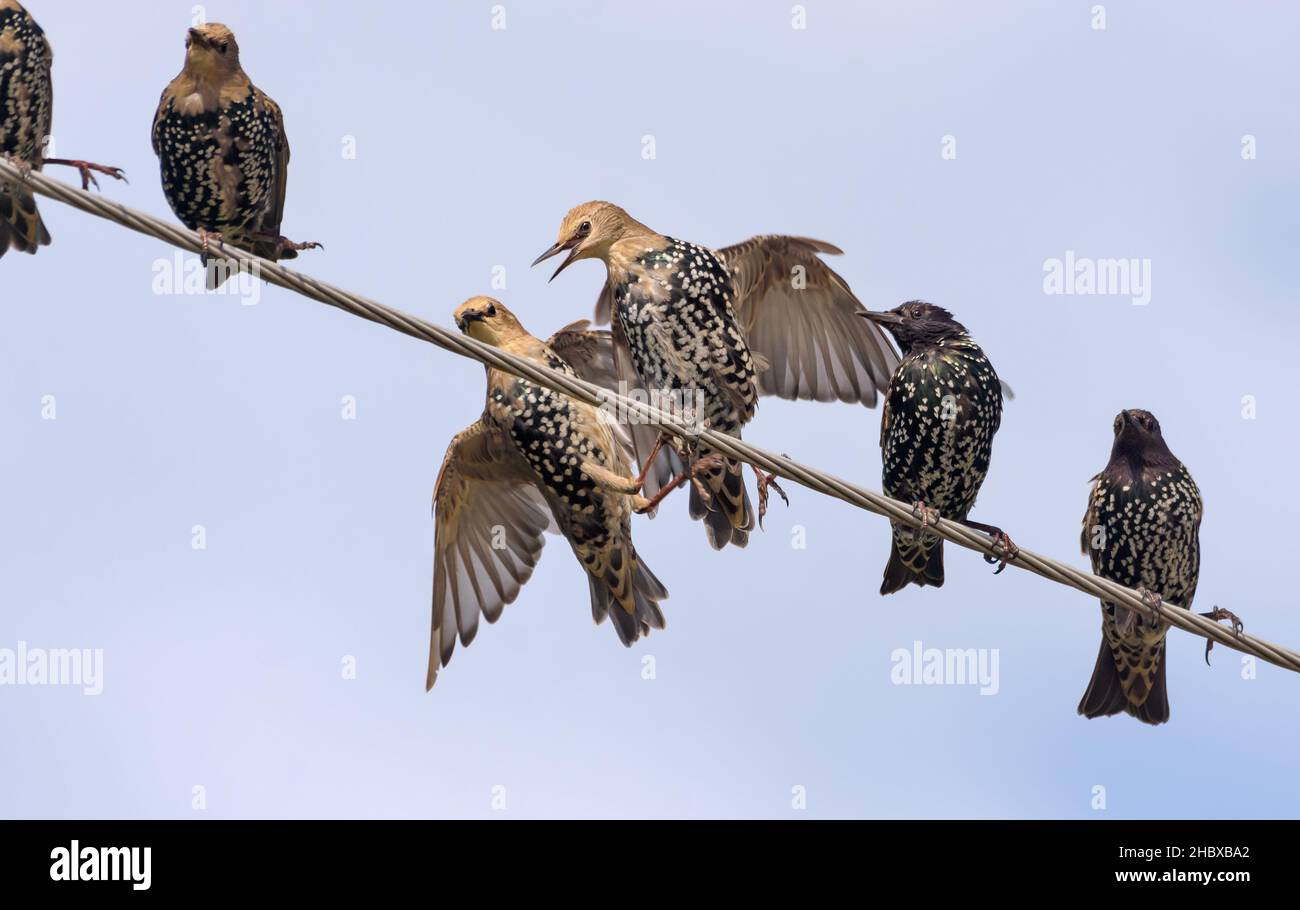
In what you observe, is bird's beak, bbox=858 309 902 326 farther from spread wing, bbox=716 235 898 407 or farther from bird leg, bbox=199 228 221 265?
bird leg, bbox=199 228 221 265

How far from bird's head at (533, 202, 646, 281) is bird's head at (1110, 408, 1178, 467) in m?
2.61

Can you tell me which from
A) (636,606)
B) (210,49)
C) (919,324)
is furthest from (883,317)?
(210,49)

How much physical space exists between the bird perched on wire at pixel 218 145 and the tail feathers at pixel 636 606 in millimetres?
2197

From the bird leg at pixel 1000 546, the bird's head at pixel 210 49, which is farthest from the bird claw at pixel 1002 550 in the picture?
the bird's head at pixel 210 49

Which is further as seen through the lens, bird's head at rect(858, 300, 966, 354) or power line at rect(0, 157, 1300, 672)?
bird's head at rect(858, 300, 966, 354)

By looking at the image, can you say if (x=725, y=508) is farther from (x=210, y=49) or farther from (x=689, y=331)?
(x=210, y=49)

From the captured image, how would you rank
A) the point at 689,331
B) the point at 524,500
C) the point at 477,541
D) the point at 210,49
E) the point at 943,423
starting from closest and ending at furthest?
the point at 943,423
the point at 689,331
the point at 210,49
the point at 524,500
the point at 477,541

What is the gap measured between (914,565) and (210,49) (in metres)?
4.17

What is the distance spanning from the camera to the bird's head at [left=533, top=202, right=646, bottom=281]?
10000 mm

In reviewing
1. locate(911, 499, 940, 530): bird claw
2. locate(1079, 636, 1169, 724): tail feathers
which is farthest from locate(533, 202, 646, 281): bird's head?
locate(1079, 636, 1169, 724): tail feathers

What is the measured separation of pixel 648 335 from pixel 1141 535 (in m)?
2.59

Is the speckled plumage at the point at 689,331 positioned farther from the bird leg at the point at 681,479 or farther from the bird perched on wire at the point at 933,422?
the bird perched on wire at the point at 933,422

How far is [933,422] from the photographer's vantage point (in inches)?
384

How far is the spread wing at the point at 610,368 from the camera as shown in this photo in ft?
34.7
